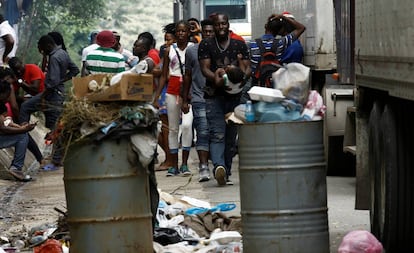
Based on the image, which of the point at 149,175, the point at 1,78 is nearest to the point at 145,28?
the point at 1,78

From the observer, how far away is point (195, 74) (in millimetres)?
15594

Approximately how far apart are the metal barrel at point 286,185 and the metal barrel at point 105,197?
3.17 feet

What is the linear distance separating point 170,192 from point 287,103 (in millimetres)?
6002

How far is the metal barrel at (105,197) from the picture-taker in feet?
29.6

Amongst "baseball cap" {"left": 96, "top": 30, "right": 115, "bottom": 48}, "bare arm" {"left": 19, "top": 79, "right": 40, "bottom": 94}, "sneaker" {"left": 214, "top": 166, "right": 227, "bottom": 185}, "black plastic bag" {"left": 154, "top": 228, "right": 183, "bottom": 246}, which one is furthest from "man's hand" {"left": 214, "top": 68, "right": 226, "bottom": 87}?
"bare arm" {"left": 19, "top": 79, "right": 40, "bottom": 94}

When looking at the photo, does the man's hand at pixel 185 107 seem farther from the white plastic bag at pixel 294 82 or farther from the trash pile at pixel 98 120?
the white plastic bag at pixel 294 82

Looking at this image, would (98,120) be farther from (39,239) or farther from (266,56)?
(266,56)

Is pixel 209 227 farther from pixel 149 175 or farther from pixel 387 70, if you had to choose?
pixel 387 70

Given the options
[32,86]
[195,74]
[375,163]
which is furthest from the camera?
[32,86]

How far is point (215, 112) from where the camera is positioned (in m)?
14.4

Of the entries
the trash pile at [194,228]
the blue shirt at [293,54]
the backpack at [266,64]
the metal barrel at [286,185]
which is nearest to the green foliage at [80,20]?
the blue shirt at [293,54]

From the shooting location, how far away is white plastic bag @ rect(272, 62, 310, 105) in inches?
336

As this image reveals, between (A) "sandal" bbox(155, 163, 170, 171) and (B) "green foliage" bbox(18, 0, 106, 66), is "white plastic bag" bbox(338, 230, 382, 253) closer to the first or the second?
(A) "sandal" bbox(155, 163, 170, 171)

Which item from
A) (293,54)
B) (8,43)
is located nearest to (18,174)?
(8,43)
